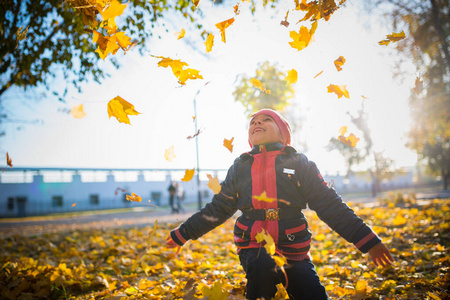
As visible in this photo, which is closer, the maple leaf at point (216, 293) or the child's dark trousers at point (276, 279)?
the maple leaf at point (216, 293)

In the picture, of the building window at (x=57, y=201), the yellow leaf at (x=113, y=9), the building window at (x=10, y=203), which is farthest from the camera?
the building window at (x=57, y=201)

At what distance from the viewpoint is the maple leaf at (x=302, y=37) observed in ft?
5.11

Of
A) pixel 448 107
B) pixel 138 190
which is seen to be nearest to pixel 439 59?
pixel 448 107

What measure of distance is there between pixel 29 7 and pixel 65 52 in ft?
2.77

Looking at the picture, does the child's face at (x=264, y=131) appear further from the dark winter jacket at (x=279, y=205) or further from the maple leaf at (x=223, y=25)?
the maple leaf at (x=223, y=25)

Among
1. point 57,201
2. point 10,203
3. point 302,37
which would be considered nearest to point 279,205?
point 302,37

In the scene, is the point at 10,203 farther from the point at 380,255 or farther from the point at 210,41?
the point at 380,255

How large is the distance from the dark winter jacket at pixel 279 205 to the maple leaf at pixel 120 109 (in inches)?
32.6

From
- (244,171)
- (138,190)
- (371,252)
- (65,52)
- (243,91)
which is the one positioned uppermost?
(65,52)

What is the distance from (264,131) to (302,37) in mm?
656

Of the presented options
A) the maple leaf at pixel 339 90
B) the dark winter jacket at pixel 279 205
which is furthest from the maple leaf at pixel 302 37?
the dark winter jacket at pixel 279 205

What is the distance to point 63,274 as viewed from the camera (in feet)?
8.11

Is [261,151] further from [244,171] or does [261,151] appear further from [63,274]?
[63,274]

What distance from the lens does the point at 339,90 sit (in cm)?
176
